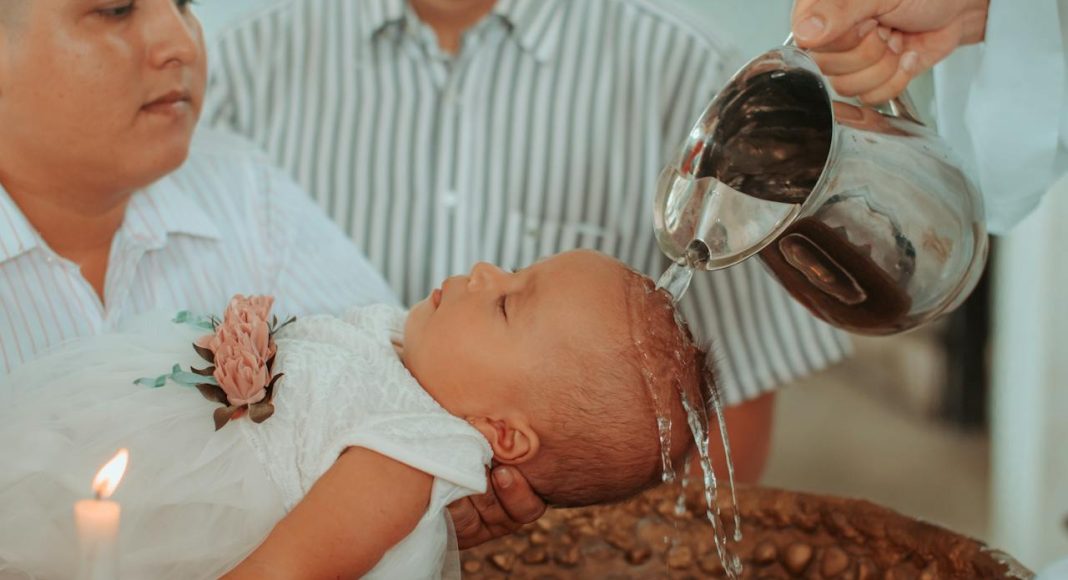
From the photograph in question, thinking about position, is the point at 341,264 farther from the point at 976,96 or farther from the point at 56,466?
the point at 976,96

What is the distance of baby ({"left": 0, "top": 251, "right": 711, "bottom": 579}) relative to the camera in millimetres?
1301

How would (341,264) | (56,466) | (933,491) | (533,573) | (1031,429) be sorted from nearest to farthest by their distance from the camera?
(56,466), (533,573), (341,264), (1031,429), (933,491)

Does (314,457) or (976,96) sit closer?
(314,457)

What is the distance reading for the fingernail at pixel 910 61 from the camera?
1658 mm

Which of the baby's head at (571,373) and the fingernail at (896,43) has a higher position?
the fingernail at (896,43)

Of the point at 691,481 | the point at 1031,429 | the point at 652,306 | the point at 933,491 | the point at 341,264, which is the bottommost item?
the point at 933,491

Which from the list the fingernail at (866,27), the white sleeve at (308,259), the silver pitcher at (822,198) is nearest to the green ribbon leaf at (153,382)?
the white sleeve at (308,259)

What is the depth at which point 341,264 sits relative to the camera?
202cm

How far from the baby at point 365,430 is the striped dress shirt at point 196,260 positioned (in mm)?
150

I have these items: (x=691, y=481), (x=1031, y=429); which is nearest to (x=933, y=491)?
(x=1031, y=429)

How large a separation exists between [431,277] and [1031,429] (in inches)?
64.8

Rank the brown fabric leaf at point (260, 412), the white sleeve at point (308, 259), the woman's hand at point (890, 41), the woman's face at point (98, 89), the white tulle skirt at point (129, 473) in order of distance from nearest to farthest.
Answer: the white tulle skirt at point (129, 473)
the brown fabric leaf at point (260, 412)
the woman's face at point (98, 89)
the woman's hand at point (890, 41)
the white sleeve at point (308, 259)

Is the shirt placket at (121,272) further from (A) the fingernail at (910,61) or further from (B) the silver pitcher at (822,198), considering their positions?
(A) the fingernail at (910,61)

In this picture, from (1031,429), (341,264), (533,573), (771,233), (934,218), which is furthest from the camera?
(1031,429)
